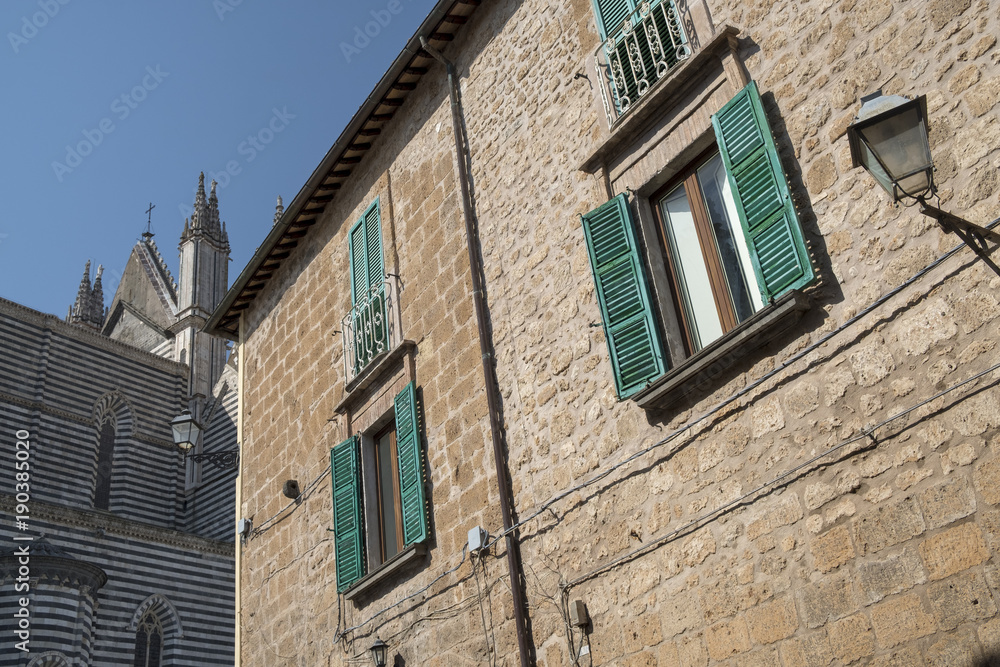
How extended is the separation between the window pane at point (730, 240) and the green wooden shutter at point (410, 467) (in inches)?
131

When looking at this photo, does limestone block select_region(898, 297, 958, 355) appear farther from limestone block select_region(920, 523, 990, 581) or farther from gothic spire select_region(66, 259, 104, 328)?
gothic spire select_region(66, 259, 104, 328)

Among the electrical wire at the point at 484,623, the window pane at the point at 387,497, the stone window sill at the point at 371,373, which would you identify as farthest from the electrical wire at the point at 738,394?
the stone window sill at the point at 371,373

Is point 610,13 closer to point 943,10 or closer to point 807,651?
point 943,10

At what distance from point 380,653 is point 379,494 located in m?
1.56

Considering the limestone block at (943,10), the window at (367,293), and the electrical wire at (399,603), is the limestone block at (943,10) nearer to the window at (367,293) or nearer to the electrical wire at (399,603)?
the electrical wire at (399,603)

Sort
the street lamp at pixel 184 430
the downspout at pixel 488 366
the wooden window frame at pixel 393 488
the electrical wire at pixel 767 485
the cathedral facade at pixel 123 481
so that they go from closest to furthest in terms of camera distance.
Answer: the electrical wire at pixel 767 485 → the downspout at pixel 488 366 → the wooden window frame at pixel 393 488 → the street lamp at pixel 184 430 → the cathedral facade at pixel 123 481

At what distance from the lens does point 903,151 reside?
4.75 meters

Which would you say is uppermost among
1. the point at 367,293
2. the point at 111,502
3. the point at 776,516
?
the point at 111,502

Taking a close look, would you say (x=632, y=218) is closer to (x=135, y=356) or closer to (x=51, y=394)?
(x=51, y=394)

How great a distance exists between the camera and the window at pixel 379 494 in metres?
8.41

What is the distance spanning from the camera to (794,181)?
5.85m

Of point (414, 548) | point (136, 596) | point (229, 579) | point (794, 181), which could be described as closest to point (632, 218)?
point (794, 181)

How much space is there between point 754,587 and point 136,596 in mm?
23851

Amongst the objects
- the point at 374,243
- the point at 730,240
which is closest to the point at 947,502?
the point at 730,240
